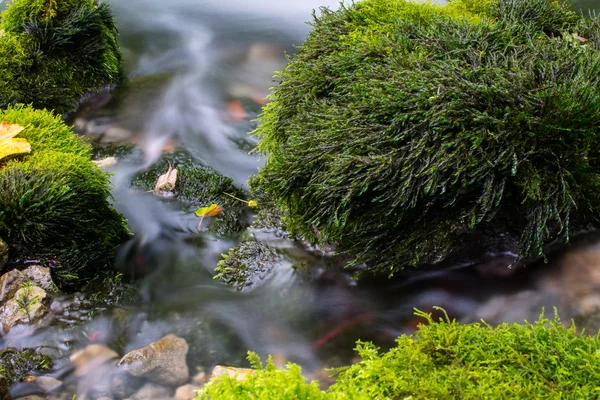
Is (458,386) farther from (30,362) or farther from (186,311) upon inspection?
(30,362)

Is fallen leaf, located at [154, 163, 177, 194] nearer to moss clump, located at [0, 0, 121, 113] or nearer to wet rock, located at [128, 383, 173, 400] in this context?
moss clump, located at [0, 0, 121, 113]

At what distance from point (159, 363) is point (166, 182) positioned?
1824 millimetres

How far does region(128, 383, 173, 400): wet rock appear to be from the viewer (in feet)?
8.39

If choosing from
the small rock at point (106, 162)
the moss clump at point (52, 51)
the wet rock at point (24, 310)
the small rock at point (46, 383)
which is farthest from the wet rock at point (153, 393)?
the moss clump at point (52, 51)

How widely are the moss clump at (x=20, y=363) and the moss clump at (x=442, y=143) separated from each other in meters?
1.71

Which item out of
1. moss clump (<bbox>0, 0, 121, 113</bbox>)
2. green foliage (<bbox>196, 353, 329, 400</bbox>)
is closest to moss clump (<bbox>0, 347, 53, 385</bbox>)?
green foliage (<bbox>196, 353, 329, 400</bbox>)

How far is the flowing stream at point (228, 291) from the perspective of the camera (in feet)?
9.18

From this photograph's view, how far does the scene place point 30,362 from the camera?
2.66 m

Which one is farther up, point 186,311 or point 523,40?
point 523,40

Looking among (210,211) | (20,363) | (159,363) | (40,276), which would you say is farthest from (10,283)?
(210,211)

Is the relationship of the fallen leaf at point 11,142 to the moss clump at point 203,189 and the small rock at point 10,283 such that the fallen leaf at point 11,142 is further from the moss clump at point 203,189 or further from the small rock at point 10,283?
the moss clump at point 203,189

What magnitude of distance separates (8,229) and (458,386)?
2759 mm

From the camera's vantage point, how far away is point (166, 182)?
4.11 metres

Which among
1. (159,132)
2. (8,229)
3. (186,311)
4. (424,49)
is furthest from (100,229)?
(424,49)
